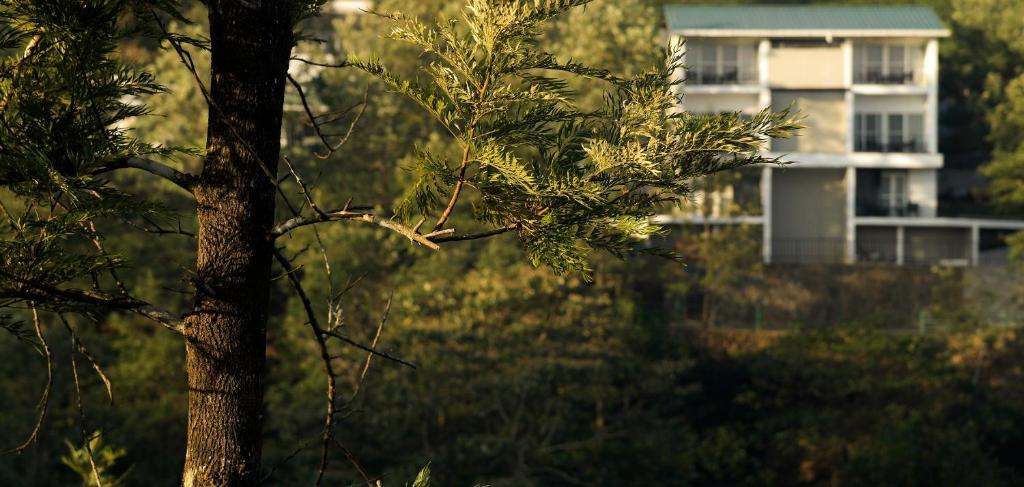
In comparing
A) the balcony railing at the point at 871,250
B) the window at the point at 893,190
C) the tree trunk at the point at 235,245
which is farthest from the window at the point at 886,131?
the tree trunk at the point at 235,245

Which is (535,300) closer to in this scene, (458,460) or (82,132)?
(458,460)

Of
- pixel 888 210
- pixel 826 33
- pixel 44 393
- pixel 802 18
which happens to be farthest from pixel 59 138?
pixel 802 18

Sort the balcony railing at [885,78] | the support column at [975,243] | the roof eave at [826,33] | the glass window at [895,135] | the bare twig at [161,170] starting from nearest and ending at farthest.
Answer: the bare twig at [161,170]
the support column at [975,243]
the roof eave at [826,33]
the glass window at [895,135]
the balcony railing at [885,78]

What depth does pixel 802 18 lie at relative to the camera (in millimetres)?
39000

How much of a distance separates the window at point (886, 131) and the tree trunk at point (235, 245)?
1450 inches

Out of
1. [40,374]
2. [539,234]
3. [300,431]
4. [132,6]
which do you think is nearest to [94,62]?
[132,6]

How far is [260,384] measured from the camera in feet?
13.6

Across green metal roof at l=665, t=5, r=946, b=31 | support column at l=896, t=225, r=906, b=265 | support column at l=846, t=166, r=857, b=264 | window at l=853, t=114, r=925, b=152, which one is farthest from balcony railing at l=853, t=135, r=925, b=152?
green metal roof at l=665, t=5, r=946, b=31

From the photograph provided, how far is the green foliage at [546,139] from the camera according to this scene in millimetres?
3848

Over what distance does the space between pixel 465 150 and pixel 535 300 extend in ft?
68.5

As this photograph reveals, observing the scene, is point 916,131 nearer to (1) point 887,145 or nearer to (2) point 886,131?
(2) point 886,131

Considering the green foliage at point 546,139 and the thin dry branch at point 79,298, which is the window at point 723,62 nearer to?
the green foliage at point 546,139

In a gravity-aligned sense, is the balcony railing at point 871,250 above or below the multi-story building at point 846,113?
below

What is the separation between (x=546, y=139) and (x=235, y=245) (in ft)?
3.59
